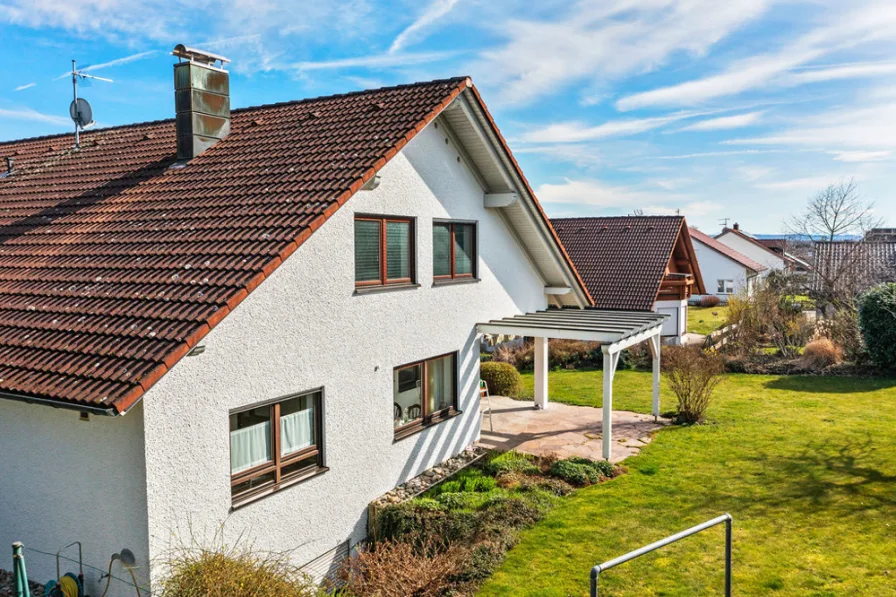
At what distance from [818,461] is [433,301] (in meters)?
9.16

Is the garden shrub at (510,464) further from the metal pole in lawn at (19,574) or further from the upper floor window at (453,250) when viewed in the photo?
the metal pole in lawn at (19,574)

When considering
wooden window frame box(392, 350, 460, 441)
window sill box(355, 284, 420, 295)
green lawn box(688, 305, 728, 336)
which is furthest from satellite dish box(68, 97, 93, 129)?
green lawn box(688, 305, 728, 336)

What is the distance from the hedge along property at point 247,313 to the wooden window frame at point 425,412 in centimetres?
5

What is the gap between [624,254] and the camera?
31594 millimetres

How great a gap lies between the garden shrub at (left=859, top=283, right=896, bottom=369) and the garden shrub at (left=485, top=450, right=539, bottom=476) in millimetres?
16729

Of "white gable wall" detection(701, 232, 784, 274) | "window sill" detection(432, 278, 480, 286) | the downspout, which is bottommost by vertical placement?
the downspout

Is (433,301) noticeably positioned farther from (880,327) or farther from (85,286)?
(880,327)

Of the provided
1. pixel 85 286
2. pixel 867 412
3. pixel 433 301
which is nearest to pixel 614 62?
pixel 433 301

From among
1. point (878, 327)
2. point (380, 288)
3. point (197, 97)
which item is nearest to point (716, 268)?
point (878, 327)

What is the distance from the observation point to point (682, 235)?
3419 cm

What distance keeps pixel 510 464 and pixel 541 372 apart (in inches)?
222

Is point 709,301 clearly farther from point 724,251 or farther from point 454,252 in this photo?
point 454,252

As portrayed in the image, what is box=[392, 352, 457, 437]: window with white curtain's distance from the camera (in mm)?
11828

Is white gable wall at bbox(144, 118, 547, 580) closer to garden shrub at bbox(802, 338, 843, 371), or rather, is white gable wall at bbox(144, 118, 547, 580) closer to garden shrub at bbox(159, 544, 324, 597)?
garden shrub at bbox(159, 544, 324, 597)
